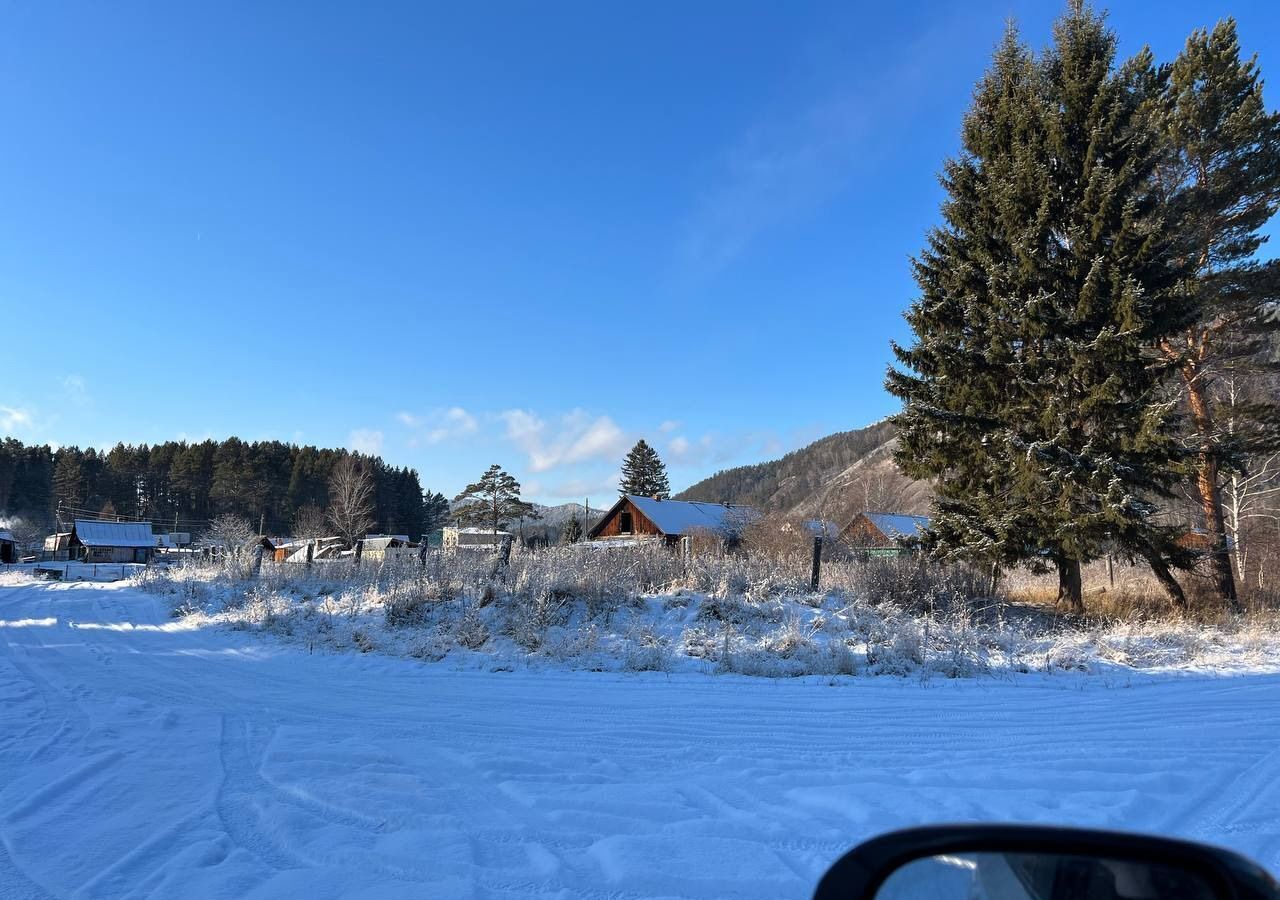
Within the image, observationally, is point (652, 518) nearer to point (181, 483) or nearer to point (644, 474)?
point (644, 474)

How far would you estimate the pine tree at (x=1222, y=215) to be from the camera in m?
16.9

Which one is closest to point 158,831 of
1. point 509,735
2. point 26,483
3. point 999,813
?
point 509,735

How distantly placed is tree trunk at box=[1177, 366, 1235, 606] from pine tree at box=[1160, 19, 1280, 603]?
26 millimetres

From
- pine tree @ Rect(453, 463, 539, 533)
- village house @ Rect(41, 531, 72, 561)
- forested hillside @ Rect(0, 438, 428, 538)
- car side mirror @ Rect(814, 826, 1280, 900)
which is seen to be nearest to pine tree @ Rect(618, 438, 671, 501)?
pine tree @ Rect(453, 463, 539, 533)

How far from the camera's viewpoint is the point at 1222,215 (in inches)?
706

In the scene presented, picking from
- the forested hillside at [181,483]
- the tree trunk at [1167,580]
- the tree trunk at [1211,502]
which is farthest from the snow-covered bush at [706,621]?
the forested hillside at [181,483]

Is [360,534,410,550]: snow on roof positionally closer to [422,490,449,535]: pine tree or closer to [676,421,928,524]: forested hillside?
[422,490,449,535]: pine tree

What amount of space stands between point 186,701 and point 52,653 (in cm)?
588

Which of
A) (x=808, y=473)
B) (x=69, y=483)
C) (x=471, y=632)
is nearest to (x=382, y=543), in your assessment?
(x=471, y=632)

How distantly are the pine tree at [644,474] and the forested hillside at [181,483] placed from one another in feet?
104

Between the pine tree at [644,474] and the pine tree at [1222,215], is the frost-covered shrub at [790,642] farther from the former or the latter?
the pine tree at [644,474]

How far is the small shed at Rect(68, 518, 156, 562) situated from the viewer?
66188 millimetres

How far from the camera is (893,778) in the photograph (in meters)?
5.18

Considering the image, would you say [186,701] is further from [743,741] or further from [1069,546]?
[1069,546]
